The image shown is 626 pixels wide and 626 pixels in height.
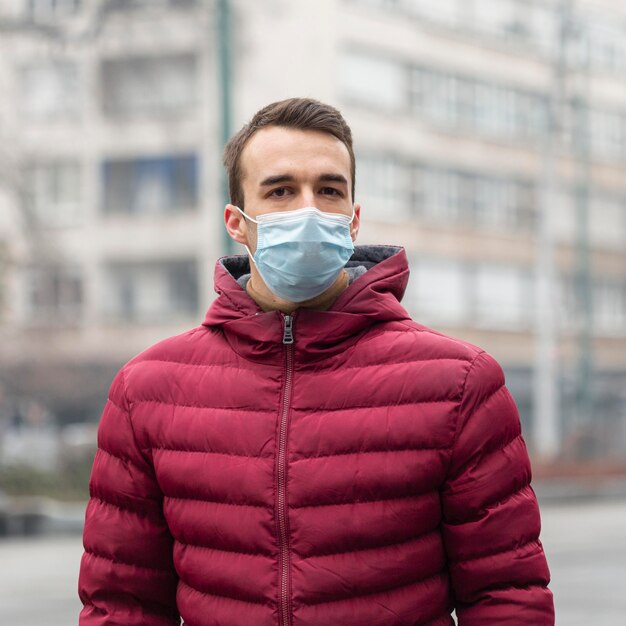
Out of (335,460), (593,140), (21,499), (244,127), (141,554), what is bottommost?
(21,499)

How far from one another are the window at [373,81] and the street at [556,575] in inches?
946

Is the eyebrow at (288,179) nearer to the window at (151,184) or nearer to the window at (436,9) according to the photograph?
the window at (151,184)

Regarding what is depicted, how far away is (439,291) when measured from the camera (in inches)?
1774

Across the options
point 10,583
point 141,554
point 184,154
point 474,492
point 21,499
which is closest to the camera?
point 474,492

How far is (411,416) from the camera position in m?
2.76

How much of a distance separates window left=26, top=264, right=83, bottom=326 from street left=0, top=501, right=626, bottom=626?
24.0 meters

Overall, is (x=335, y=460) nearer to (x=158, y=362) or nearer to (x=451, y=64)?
(x=158, y=362)

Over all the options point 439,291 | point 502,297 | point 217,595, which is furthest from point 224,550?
point 502,297

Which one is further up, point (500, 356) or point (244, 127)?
point (244, 127)

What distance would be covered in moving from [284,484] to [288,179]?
23.4 inches

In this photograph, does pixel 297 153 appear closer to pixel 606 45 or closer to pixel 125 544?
pixel 125 544

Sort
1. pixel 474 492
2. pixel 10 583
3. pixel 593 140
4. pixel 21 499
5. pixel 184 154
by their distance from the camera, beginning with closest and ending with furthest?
pixel 474 492, pixel 10 583, pixel 21 499, pixel 184 154, pixel 593 140

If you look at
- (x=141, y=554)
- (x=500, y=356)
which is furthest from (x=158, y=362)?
(x=500, y=356)

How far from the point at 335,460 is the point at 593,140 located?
49.8m
